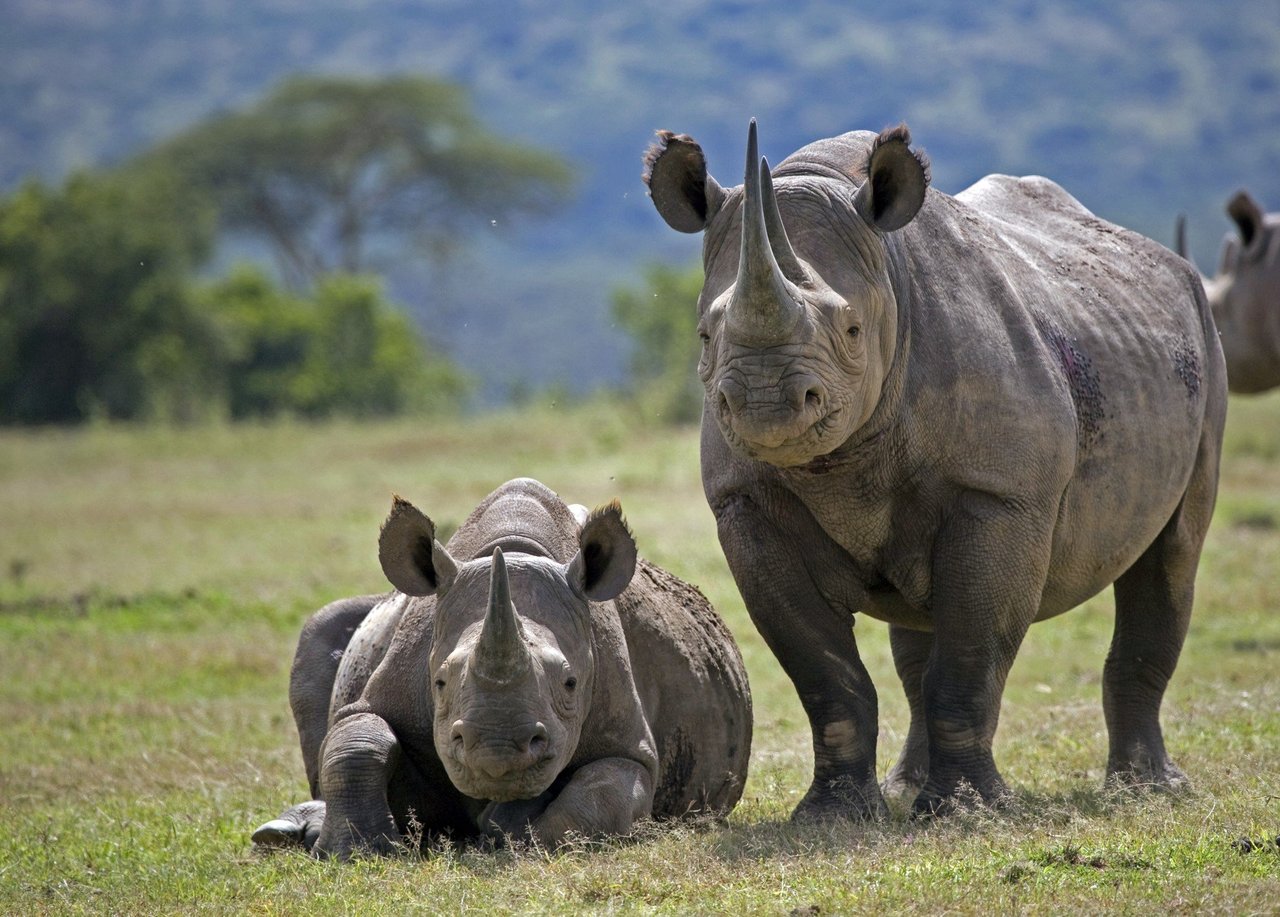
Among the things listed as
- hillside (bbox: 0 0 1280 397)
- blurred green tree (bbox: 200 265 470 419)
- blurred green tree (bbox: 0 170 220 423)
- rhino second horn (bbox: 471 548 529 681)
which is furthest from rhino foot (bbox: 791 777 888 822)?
hillside (bbox: 0 0 1280 397)

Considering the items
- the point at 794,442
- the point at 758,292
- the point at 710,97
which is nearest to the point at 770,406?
the point at 794,442

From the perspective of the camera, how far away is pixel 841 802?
23.4 feet

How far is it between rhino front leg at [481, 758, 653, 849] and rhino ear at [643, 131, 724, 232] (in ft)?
6.14

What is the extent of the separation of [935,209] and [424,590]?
2.29 meters

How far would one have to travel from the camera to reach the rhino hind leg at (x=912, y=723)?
8.27 m

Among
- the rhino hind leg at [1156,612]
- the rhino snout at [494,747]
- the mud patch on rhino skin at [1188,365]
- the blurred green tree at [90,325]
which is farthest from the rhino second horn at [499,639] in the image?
the blurred green tree at [90,325]

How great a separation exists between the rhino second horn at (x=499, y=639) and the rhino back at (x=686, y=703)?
1.17m

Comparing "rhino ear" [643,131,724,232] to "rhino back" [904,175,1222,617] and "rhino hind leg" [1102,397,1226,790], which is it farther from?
"rhino hind leg" [1102,397,1226,790]

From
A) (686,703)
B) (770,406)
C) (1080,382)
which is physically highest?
(1080,382)

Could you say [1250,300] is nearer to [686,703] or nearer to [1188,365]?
[1188,365]

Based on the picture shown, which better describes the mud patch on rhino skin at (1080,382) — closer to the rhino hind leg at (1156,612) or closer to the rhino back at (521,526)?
the rhino hind leg at (1156,612)

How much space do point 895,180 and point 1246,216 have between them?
880 cm

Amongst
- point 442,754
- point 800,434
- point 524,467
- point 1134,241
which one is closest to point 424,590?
point 442,754

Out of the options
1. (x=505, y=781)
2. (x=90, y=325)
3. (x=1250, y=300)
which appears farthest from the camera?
(x=90, y=325)
